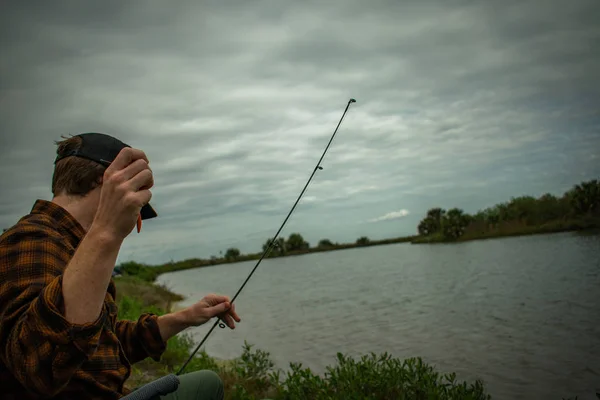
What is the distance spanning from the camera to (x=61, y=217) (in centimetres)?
228

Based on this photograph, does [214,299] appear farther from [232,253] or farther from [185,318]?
[232,253]

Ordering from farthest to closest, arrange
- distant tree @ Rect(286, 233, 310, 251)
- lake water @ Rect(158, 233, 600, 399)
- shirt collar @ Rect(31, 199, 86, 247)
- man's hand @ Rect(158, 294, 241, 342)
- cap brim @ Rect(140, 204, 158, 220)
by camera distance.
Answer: distant tree @ Rect(286, 233, 310, 251) < lake water @ Rect(158, 233, 600, 399) < man's hand @ Rect(158, 294, 241, 342) < cap brim @ Rect(140, 204, 158, 220) < shirt collar @ Rect(31, 199, 86, 247)

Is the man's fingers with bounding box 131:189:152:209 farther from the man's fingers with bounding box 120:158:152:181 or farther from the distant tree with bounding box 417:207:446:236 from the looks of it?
the distant tree with bounding box 417:207:446:236

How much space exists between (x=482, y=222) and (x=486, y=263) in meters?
27.0

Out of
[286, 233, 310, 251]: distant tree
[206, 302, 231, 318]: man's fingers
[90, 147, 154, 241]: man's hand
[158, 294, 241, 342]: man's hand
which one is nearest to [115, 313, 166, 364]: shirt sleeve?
[158, 294, 241, 342]: man's hand

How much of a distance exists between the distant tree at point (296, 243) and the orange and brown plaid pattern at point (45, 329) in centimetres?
7990

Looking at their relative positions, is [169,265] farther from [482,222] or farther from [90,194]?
[90,194]

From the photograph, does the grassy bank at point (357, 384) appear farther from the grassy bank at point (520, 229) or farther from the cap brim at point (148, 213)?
the grassy bank at point (520, 229)

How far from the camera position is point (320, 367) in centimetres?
836

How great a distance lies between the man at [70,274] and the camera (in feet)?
5.02

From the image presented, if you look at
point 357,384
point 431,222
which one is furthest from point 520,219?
point 357,384

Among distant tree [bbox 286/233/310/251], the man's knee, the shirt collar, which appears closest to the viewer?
the shirt collar

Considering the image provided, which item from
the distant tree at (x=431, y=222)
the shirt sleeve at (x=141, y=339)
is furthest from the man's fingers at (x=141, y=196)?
the distant tree at (x=431, y=222)

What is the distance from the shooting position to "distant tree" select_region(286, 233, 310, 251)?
82.2 m
